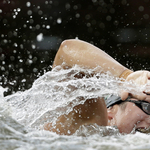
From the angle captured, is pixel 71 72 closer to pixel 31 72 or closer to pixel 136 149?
pixel 136 149

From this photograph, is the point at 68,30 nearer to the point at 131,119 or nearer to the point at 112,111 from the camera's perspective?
the point at 112,111

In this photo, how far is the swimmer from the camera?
1.15 m

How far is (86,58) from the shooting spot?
1.23 metres

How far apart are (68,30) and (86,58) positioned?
343 centimetres

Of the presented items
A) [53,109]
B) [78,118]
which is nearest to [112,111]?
[78,118]

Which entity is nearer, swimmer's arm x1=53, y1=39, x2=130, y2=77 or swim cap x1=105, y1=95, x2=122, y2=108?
swimmer's arm x1=53, y1=39, x2=130, y2=77

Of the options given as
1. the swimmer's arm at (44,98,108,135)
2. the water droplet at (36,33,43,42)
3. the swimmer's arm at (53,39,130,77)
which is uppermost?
the water droplet at (36,33,43,42)

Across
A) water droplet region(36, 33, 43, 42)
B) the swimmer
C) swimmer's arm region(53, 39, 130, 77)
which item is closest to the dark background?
water droplet region(36, 33, 43, 42)

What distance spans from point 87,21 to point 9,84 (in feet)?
5.93

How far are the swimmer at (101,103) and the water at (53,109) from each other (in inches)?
1.4

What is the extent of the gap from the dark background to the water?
302 cm

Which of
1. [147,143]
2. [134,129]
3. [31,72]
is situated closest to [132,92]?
[147,143]

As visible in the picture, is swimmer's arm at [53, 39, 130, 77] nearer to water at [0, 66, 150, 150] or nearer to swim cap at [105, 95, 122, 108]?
water at [0, 66, 150, 150]

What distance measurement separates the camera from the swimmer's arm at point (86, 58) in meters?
1.19
